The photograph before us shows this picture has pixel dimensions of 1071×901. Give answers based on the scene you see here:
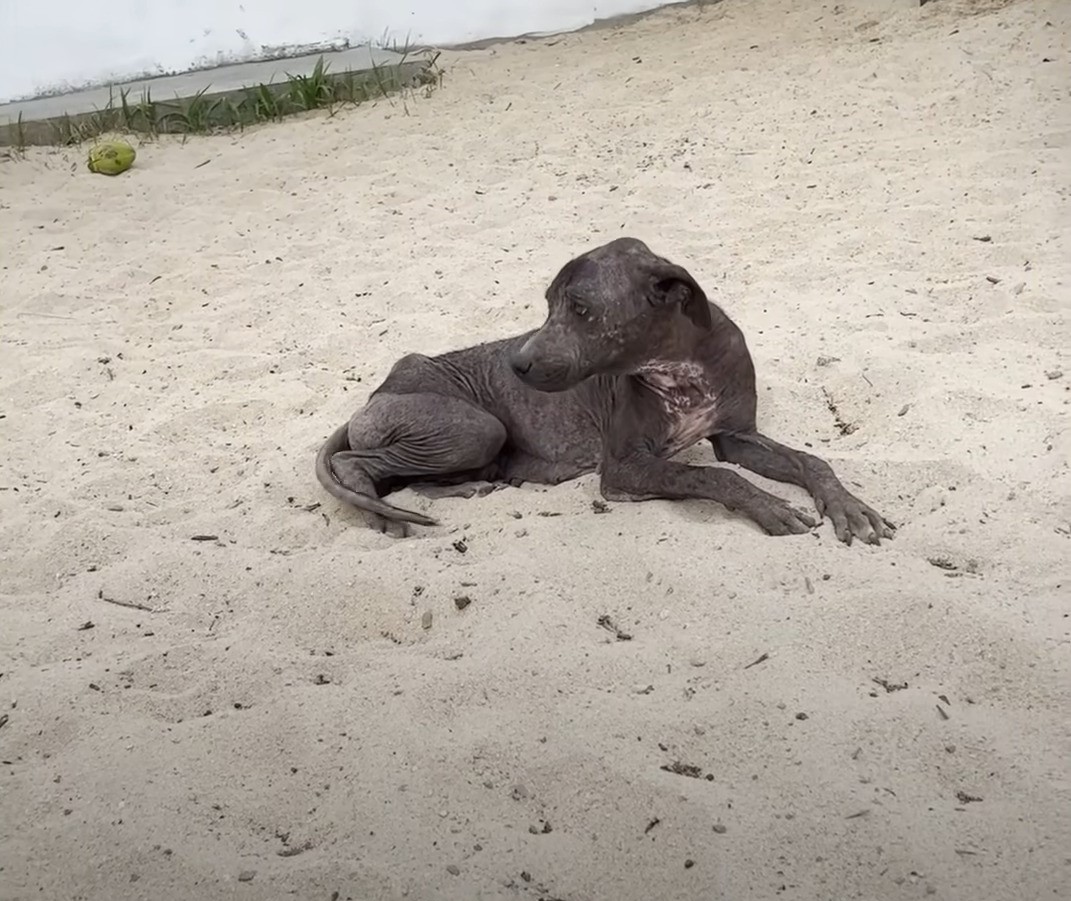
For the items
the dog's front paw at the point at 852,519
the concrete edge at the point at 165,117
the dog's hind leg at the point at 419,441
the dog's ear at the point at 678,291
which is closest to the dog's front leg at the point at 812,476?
the dog's front paw at the point at 852,519

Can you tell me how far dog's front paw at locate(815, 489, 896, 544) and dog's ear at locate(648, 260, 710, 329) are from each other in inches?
25.7

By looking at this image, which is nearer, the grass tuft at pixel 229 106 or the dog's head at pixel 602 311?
the dog's head at pixel 602 311

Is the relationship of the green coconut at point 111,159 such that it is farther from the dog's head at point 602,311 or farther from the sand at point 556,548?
the dog's head at point 602,311

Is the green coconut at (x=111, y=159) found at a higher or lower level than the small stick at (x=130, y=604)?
higher

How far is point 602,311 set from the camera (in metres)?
3.34

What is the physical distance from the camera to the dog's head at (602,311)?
3348 mm

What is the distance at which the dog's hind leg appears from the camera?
396 centimetres

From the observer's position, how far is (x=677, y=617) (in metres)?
2.86

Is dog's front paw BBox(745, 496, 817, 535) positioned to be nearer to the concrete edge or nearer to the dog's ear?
the dog's ear

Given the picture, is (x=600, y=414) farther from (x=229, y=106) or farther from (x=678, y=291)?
(x=229, y=106)

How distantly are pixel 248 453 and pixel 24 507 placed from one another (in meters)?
0.76

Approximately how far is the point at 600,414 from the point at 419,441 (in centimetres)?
61

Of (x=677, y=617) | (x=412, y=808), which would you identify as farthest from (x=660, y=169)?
(x=412, y=808)

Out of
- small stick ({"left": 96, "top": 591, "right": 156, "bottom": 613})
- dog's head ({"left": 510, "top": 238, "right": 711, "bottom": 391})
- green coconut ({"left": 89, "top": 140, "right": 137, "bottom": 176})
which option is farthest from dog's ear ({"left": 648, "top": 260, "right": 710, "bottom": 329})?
green coconut ({"left": 89, "top": 140, "right": 137, "bottom": 176})
